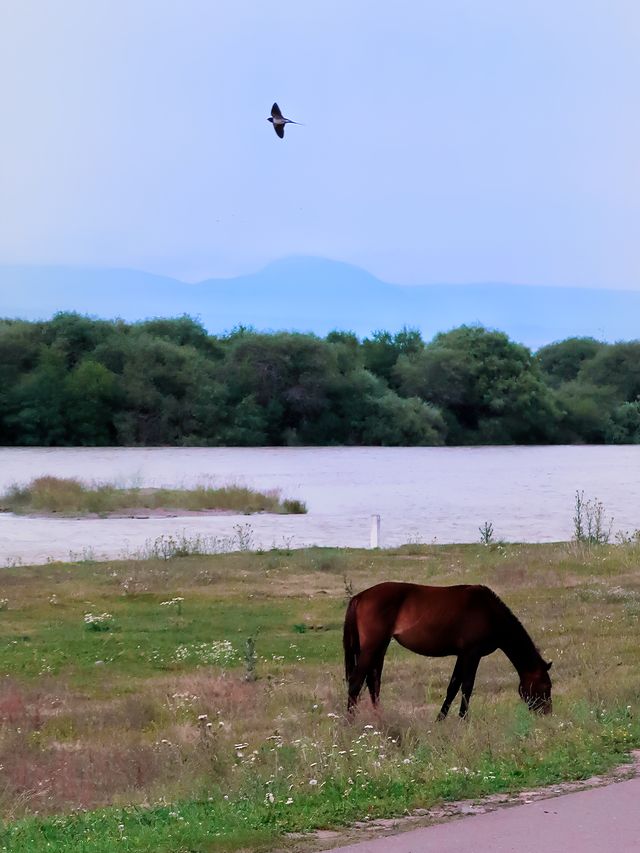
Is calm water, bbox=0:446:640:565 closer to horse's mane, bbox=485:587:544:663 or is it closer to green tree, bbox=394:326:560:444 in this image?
green tree, bbox=394:326:560:444

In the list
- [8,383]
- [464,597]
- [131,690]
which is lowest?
[131,690]

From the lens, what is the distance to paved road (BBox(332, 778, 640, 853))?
558 cm

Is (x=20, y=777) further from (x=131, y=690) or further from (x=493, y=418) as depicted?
(x=493, y=418)

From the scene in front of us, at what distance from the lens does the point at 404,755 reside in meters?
8.09

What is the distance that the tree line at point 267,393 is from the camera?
83938 millimetres

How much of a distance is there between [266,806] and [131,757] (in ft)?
9.69

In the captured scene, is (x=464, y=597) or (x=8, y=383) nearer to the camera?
(x=464, y=597)

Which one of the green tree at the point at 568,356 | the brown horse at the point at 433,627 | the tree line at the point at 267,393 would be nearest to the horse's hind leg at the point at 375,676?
the brown horse at the point at 433,627

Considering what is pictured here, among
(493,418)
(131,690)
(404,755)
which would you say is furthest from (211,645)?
(493,418)

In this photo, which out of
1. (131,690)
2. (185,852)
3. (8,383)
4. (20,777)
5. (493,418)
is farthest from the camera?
(493,418)

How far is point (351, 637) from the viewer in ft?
31.5

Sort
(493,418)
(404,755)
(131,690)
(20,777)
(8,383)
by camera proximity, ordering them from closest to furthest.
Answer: (404,755) < (20,777) < (131,690) < (8,383) < (493,418)

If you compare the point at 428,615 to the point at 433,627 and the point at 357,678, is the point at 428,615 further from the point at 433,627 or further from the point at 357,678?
the point at 357,678

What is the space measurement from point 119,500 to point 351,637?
32.3 metres
